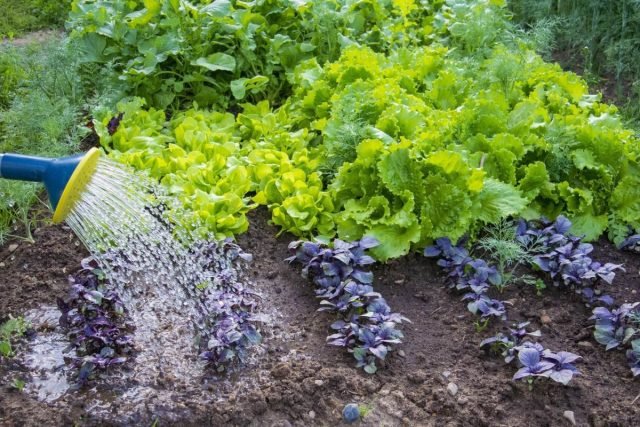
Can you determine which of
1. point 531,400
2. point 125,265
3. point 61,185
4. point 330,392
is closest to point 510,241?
point 531,400

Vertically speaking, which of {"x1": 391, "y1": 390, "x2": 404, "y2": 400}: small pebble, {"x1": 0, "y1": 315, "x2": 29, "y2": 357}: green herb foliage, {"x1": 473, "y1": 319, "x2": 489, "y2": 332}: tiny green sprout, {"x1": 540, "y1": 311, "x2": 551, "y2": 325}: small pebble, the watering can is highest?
the watering can

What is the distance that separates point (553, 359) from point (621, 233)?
1.07 metres

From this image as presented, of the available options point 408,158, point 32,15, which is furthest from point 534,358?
point 32,15

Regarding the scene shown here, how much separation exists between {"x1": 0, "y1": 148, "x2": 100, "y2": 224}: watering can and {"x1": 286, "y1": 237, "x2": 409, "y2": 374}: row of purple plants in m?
1.10

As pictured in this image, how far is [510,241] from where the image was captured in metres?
3.54

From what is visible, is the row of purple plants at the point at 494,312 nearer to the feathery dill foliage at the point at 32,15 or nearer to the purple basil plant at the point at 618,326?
the purple basil plant at the point at 618,326

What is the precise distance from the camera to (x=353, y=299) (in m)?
3.23

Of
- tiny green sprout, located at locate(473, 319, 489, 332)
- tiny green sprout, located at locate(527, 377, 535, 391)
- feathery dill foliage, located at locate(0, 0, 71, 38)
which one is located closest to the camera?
tiny green sprout, located at locate(527, 377, 535, 391)

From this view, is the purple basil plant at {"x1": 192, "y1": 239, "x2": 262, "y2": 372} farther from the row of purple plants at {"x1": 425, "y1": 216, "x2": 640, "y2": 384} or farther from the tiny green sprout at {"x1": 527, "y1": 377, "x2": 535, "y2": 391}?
the tiny green sprout at {"x1": 527, "y1": 377, "x2": 535, "y2": 391}

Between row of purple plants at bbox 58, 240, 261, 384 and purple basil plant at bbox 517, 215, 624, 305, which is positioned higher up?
row of purple plants at bbox 58, 240, 261, 384

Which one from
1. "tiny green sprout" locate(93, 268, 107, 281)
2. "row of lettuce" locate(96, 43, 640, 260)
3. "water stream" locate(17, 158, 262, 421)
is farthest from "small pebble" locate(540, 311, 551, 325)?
"tiny green sprout" locate(93, 268, 107, 281)

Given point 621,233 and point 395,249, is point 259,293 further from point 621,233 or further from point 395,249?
point 621,233

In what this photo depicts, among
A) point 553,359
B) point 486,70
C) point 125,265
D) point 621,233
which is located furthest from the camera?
point 486,70

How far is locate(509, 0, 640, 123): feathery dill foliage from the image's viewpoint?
5.10m
